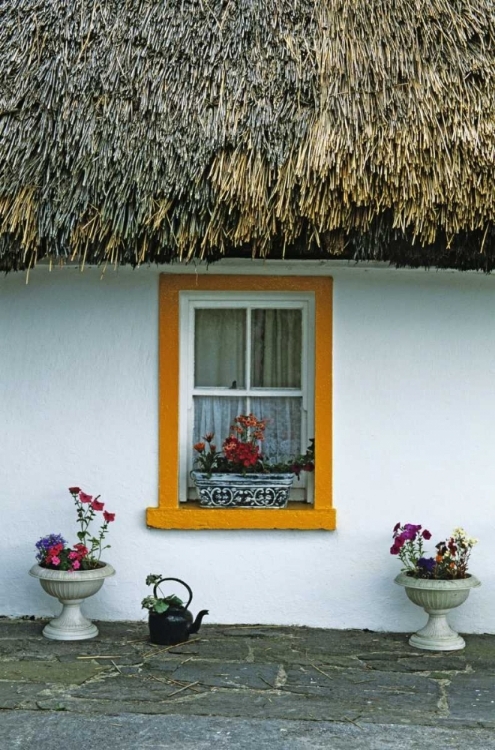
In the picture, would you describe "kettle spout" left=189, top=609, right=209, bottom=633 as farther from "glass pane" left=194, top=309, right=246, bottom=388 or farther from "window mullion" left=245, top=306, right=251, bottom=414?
"glass pane" left=194, top=309, right=246, bottom=388

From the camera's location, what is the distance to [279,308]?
562cm

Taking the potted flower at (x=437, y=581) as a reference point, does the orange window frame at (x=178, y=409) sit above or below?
above

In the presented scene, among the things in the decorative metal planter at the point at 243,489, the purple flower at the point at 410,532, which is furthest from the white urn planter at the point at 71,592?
the purple flower at the point at 410,532

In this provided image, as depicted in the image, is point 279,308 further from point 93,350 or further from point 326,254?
point 93,350

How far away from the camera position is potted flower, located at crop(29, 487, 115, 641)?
5012 mm

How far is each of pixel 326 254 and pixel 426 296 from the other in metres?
0.66

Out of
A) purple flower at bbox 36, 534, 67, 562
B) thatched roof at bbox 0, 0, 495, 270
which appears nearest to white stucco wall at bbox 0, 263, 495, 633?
purple flower at bbox 36, 534, 67, 562

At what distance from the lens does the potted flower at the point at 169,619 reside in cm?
500

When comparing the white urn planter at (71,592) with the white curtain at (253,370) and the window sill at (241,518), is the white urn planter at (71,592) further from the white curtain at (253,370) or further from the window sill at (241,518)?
the white curtain at (253,370)

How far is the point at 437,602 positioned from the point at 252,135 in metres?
2.60

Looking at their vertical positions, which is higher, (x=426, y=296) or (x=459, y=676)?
(x=426, y=296)

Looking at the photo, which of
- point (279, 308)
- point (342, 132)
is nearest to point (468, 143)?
point (342, 132)

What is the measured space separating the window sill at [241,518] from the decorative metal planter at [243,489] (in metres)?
0.06

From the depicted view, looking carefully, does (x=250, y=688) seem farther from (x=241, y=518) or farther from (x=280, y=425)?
(x=280, y=425)
